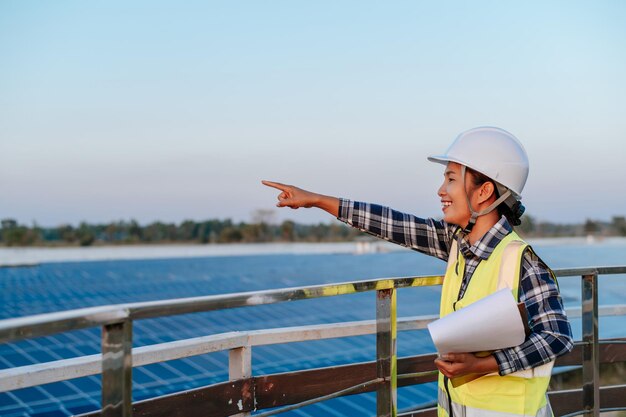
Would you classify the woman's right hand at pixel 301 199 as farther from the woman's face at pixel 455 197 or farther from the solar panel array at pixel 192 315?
the solar panel array at pixel 192 315

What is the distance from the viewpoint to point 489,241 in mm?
2357

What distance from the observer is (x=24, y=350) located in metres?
24.9

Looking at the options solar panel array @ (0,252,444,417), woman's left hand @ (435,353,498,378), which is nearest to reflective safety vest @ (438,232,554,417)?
woman's left hand @ (435,353,498,378)

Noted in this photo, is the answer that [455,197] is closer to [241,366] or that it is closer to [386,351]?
[386,351]

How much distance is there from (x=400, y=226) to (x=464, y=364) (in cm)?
83

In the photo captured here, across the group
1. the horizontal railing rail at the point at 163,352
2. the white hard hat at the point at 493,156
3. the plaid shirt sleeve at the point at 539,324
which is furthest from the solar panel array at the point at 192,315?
the plaid shirt sleeve at the point at 539,324

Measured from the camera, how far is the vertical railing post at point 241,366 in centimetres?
302

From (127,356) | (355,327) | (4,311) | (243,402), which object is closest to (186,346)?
(243,402)

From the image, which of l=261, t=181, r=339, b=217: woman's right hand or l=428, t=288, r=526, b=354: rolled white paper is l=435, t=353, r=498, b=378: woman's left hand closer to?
l=428, t=288, r=526, b=354: rolled white paper

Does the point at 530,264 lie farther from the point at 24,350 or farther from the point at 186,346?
the point at 24,350

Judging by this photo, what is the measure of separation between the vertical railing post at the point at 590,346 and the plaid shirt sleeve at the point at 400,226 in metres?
1.15

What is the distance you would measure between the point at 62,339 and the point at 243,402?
2489 centimetres

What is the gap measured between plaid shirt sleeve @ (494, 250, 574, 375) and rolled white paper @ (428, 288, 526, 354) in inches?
3.4

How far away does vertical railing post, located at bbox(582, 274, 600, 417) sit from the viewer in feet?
11.9
